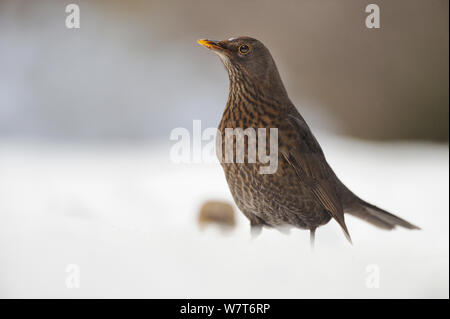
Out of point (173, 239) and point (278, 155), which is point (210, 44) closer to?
Answer: point (278, 155)

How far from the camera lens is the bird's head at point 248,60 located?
125 centimetres

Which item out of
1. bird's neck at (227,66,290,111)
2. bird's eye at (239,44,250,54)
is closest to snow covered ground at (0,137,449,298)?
bird's neck at (227,66,290,111)

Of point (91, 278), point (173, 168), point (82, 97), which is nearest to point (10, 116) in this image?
point (82, 97)

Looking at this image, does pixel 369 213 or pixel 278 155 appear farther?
pixel 369 213

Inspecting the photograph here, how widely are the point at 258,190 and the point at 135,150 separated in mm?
968

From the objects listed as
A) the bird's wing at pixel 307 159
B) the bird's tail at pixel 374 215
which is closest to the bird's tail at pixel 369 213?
the bird's tail at pixel 374 215

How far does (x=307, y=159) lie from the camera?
132cm

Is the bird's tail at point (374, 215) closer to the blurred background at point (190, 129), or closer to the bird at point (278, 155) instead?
the blurred background at point (190, 129)

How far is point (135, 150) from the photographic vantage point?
6.98 ft

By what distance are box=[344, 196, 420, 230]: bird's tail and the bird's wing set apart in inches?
7.6

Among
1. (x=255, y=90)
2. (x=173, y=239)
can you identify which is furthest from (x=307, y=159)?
(x=173, y=239)

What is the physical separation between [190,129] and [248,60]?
39 centimetres

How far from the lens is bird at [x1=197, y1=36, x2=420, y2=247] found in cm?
128
